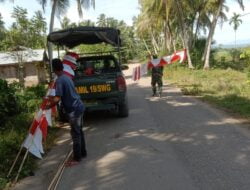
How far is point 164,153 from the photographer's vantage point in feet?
22.0

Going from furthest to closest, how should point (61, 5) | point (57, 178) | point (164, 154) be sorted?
point (61, 5) < point (164, 154) < point (57, 178)

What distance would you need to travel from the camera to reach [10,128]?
8797mm

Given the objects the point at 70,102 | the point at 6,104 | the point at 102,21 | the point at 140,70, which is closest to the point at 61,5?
the point at 140,70

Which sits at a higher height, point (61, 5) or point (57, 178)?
point (61, 5)

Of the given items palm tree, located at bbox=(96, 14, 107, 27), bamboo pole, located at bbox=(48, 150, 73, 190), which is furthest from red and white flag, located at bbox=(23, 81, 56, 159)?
palm tree, located at bbox=(96, 14, 107, 27)

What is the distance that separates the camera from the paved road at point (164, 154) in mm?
5320

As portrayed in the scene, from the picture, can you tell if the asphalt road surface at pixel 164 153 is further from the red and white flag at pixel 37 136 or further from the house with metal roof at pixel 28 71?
the house with metal roof at pixel 28 71

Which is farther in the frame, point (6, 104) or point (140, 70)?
point (140, 70)

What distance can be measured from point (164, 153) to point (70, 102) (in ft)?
6.44

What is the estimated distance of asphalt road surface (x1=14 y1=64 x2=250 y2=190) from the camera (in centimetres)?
531

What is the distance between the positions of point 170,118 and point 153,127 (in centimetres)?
114

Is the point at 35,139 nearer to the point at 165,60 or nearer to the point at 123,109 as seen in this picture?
the point at 123,109

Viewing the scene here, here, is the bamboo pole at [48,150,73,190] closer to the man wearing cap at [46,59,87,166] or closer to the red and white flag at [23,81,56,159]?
the man wearing cap at [46,59,87,166]

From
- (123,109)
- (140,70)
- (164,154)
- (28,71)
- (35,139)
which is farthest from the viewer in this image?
(28,71)
